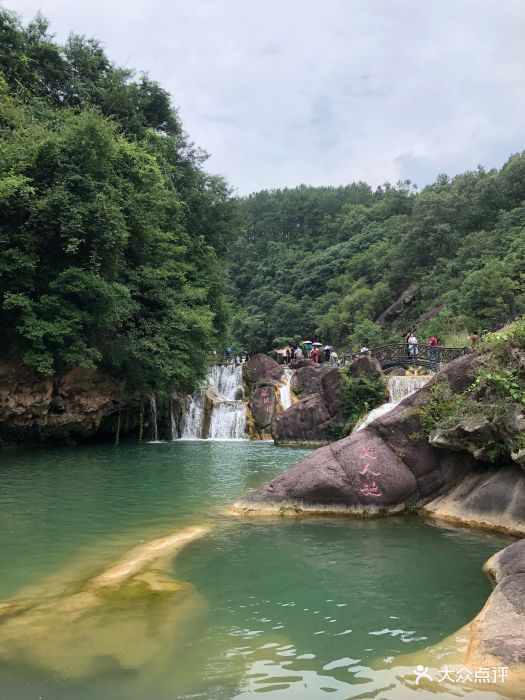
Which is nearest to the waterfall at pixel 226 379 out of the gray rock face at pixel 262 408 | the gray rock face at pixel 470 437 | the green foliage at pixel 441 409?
the gray rock face at pixel 262 408

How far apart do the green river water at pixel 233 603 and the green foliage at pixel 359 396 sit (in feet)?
39.3

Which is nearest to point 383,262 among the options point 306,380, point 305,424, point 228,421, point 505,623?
point 306,380

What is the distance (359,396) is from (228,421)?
7.07m

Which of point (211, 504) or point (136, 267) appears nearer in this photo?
point (211, 504)

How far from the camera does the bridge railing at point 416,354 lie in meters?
26.0

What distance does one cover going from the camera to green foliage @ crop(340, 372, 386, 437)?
872 inches

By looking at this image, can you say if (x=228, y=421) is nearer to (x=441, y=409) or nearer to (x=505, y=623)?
(x=441, y=409)

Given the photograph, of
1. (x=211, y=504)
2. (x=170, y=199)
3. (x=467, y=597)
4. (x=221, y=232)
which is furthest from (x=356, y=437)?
(x=221, y=232)

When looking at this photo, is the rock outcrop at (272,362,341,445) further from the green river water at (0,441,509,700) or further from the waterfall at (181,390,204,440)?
the green river water at (0,441,509,700)

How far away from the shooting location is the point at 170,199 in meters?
22.5

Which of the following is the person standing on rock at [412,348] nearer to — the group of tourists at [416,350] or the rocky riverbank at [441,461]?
the group of tourists at [416,350]

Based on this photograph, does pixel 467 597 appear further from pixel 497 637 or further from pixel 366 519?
pixel 366 519

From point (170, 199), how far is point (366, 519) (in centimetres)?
1704

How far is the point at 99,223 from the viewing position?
17156 mm
